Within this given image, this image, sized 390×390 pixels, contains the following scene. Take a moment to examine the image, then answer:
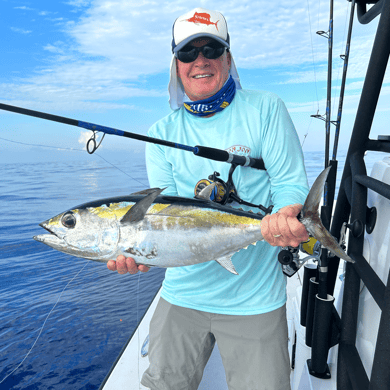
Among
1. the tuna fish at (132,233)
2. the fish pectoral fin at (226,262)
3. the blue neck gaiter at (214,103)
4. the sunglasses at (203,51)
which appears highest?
the sunglasses at (203,51)

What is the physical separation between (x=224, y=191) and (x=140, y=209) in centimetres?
48

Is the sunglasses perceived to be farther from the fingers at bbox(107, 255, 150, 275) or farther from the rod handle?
the fingers at bbox(107, 255, 150, 275)

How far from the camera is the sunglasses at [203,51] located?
1.54 meters

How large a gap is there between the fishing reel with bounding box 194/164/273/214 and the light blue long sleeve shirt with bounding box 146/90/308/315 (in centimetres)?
8

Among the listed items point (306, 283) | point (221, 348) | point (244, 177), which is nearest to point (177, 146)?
point (244, 177)

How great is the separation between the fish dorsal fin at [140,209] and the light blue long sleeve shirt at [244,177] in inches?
20.4

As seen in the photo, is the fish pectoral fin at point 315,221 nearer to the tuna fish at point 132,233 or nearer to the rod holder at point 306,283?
the tuna fish at point 132,233

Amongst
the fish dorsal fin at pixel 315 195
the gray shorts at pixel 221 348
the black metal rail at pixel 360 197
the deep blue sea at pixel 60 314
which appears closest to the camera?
the fish dorsal fin at pixel 315 195

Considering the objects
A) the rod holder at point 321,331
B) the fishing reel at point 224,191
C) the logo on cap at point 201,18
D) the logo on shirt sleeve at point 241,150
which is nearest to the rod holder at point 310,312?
the rod holder at point 321,331

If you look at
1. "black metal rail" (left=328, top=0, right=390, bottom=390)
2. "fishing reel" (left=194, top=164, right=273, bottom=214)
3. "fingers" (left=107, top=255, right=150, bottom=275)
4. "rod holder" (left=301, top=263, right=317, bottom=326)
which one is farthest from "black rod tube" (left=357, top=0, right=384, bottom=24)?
"fingers" (left=107, top=255, right=150, bottom=275)

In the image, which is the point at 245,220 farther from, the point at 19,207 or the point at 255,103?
the point at 19,207

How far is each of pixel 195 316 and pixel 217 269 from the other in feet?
0.95

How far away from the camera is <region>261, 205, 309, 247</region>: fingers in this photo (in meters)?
1.08

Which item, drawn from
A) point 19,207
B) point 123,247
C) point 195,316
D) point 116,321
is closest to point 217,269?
point 195,316
